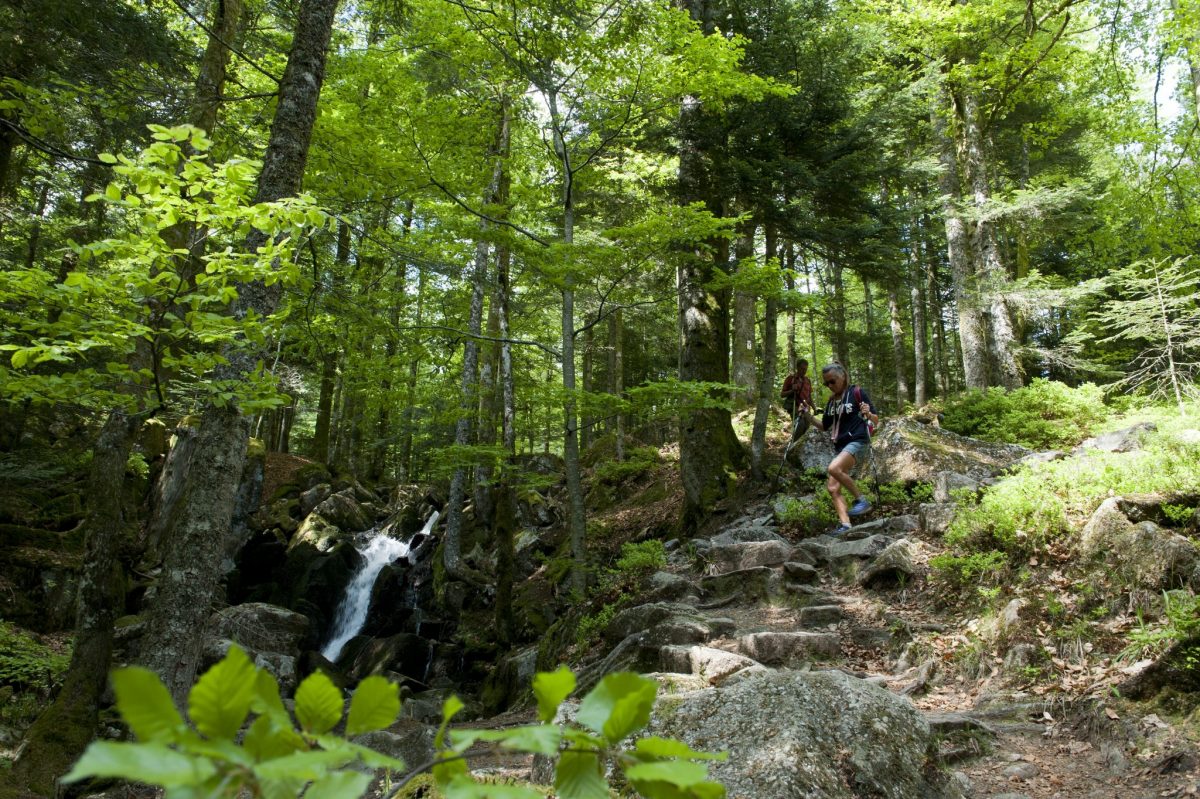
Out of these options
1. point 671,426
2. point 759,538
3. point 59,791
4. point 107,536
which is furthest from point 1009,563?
point 671,426

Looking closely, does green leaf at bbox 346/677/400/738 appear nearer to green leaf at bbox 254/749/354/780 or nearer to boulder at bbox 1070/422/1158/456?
green leaf at bbox 254/749/354/780

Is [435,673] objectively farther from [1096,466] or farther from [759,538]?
[1096,466]

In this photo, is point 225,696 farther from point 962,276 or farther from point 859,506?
point 962,276

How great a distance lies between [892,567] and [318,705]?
672cm

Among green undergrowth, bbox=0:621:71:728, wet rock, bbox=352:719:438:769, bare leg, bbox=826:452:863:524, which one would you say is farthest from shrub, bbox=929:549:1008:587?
green undergrowth, bbox=0:621:71:728

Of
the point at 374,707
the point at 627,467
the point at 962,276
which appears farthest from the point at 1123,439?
the point at 374,707

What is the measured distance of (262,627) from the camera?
10570mm

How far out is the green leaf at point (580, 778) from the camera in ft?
2.60

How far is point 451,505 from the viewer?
1351 centimetres

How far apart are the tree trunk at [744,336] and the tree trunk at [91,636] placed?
34.7 ft

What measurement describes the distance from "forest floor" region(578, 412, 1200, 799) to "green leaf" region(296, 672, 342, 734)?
381 centimetres

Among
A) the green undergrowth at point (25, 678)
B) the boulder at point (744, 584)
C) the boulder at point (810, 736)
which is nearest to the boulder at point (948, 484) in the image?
the boulder at point (744, 584)

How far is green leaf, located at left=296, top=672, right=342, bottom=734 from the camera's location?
2.59ft

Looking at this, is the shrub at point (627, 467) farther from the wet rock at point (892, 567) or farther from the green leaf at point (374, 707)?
the green leaf at point (374, 707)
